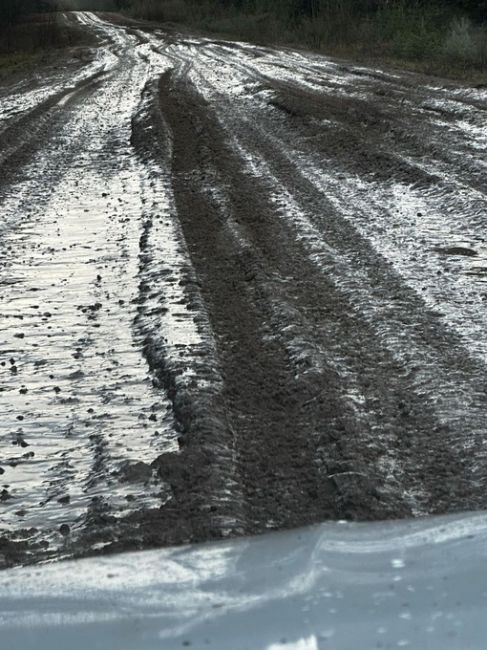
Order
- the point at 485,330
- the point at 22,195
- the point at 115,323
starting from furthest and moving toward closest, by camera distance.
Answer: the point at 22,195
the point at 115,323
the point at 485,330

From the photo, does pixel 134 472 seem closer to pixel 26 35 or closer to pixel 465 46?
pixel 465 46

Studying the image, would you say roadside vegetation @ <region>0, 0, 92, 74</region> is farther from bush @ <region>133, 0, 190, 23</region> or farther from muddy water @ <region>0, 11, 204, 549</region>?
muddy water @ <region>0, 11, 204, 549</region>

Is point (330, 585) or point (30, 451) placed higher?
point (330, 585)

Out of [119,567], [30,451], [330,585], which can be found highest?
[330,585]

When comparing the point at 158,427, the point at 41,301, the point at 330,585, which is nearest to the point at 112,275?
the point at 41,301

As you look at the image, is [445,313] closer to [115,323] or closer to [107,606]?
[115,323]

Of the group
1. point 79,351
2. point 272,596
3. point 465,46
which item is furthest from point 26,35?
point 272,596

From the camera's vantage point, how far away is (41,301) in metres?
6.27

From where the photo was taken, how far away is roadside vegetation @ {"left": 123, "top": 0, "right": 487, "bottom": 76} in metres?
20.7

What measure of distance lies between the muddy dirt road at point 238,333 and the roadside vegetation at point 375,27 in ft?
29.1

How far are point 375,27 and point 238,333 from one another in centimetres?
2316

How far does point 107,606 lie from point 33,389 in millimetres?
2649

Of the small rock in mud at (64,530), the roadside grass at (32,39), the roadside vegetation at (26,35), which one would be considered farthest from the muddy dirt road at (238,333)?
the roadside grass at (32,39)

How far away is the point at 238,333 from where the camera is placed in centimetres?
552
